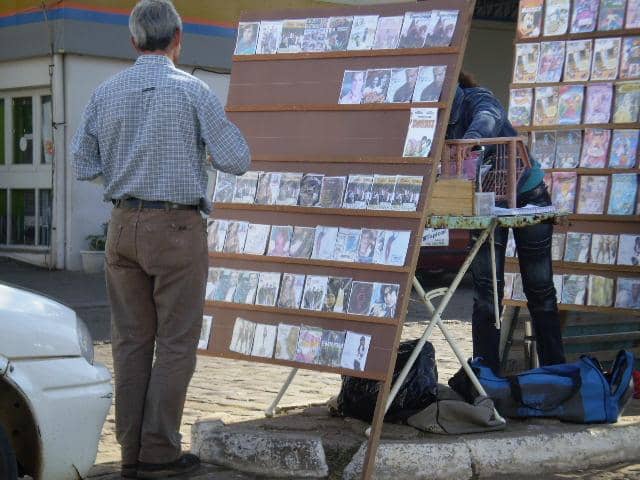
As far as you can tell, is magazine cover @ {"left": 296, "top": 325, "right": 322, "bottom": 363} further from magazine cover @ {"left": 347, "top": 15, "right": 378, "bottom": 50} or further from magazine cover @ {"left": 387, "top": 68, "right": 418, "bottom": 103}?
magazine cover @ {"left": 347, "top": 15, "right": 378, "bottom": 50}

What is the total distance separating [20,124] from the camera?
16516mm

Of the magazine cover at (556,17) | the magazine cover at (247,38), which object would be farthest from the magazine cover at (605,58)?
the magazine cover at (247,38)

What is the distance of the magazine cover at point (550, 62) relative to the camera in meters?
7.44

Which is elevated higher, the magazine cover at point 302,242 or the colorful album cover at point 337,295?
the magazine cover at point 302,242

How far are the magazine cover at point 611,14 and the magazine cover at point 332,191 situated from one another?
9.07 feet

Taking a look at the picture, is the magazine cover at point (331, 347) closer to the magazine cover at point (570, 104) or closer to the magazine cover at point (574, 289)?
the magazine cover at point (574, 289)

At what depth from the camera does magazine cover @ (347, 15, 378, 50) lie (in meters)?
5.56

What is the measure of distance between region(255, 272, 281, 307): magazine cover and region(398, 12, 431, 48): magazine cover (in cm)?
130

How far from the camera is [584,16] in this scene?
7.38 m

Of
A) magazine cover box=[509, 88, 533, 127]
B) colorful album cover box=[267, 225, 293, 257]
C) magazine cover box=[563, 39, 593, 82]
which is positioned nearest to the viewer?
colorful album cover box=[267, 225, 293, 257]

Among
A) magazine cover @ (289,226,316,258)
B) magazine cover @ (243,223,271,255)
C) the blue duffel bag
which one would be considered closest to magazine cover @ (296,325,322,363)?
magazine cover @ (289,226,316,258)

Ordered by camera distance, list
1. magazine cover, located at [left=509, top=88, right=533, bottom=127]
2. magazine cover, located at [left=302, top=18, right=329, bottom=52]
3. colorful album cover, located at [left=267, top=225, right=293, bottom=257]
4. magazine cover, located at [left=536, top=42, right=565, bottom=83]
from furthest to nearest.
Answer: magazine cover, located at [left=509, top=88, right=533, bottom=127], magazine cover, located at [left=536, top=42, right=565, bottom=83], magazine cover, located at [left=302, top=18, right=329, bottom=52], colorful album cover, located at [left=267, top=225, right=293, bottom=257]

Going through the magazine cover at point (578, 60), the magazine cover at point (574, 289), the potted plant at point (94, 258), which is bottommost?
the potted plant at point (94, 258)

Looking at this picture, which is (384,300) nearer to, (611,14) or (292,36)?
(292,36)
